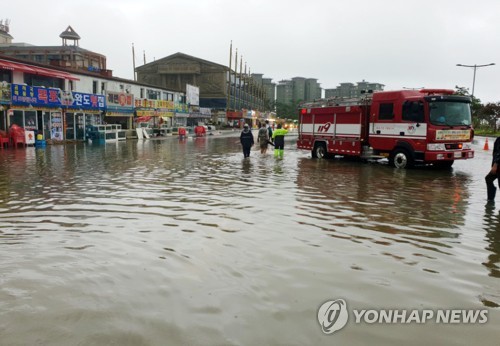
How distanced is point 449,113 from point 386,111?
7.14 ft

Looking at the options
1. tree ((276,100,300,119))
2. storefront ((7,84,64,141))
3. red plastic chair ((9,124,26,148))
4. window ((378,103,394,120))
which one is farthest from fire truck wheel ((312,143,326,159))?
tree ((276,100,300,119))

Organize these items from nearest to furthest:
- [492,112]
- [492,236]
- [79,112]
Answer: [492,236]
[79,112]
[492,112]

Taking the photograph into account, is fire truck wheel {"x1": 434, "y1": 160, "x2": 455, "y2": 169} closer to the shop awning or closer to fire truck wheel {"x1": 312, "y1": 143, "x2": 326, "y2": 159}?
fire truck wheel {"x1": 312, "y1": 143, "x2": 326, "y2": 159}

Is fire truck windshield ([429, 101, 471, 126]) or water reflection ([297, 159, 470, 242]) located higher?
fire truck windshield ([429, 101, 471, 126])

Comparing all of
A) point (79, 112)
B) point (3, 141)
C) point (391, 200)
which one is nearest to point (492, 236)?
point (391, 200)

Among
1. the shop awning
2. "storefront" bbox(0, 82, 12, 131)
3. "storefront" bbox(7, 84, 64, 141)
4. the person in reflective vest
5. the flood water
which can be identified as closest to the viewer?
the flood water

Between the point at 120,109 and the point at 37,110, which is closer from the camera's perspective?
the point at 37,110

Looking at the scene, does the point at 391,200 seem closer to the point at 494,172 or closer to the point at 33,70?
the point at 494,172

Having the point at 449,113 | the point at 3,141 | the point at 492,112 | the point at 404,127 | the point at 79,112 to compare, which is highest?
the point at 492,112

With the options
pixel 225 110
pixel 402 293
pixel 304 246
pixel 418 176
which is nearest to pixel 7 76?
pixel 418 176

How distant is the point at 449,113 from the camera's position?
13.9 meters

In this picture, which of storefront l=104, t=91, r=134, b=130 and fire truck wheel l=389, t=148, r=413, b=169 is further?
storefront l=104, t=91, r=134, b=130

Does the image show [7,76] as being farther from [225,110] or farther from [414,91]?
[225,110]

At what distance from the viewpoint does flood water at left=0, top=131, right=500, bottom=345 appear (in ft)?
11.0
